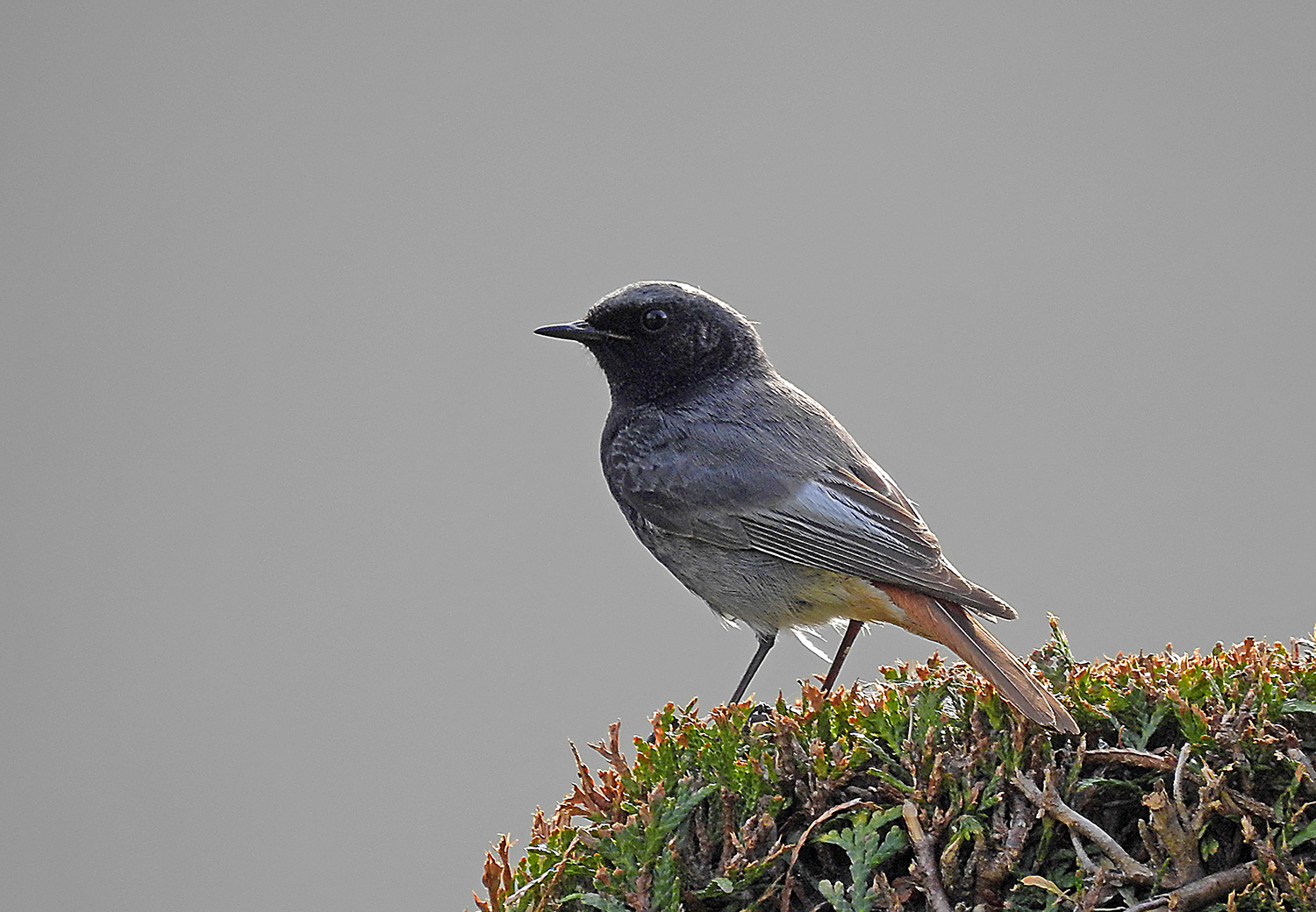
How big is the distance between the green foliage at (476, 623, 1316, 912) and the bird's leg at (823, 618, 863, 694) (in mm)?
1256

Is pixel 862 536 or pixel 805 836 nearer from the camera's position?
pixel 805 836

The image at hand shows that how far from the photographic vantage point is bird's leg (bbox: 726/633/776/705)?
4.28 metres

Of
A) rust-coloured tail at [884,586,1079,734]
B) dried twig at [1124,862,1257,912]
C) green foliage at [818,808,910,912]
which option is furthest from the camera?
rust-coloured tail at [884,586,1079,734]

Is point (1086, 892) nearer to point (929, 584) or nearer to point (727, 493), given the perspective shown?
point (929, 584)

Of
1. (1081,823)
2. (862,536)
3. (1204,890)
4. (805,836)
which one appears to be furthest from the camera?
(862,536)

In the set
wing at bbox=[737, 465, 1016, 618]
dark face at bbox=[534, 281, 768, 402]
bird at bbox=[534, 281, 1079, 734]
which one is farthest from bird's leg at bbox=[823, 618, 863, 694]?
dark face at bbox=[534, 281, 768, 402]

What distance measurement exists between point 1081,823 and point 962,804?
0.23m

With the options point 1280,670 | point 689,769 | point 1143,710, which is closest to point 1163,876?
point 1143,710

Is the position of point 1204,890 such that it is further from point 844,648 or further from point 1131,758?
point 844,648

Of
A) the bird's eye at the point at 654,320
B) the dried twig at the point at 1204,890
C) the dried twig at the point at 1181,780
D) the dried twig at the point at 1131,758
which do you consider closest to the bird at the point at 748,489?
the bird's eye at the point at 654,320

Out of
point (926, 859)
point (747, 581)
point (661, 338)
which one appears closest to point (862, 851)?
point (926, 859)

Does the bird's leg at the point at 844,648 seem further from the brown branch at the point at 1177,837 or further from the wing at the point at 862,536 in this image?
the brown branch at the point at 1177,837

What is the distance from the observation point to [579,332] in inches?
194

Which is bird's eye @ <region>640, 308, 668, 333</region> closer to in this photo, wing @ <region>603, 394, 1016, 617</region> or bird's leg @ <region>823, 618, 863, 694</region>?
wing @ <region>603, 394, 1016, 617</region>
